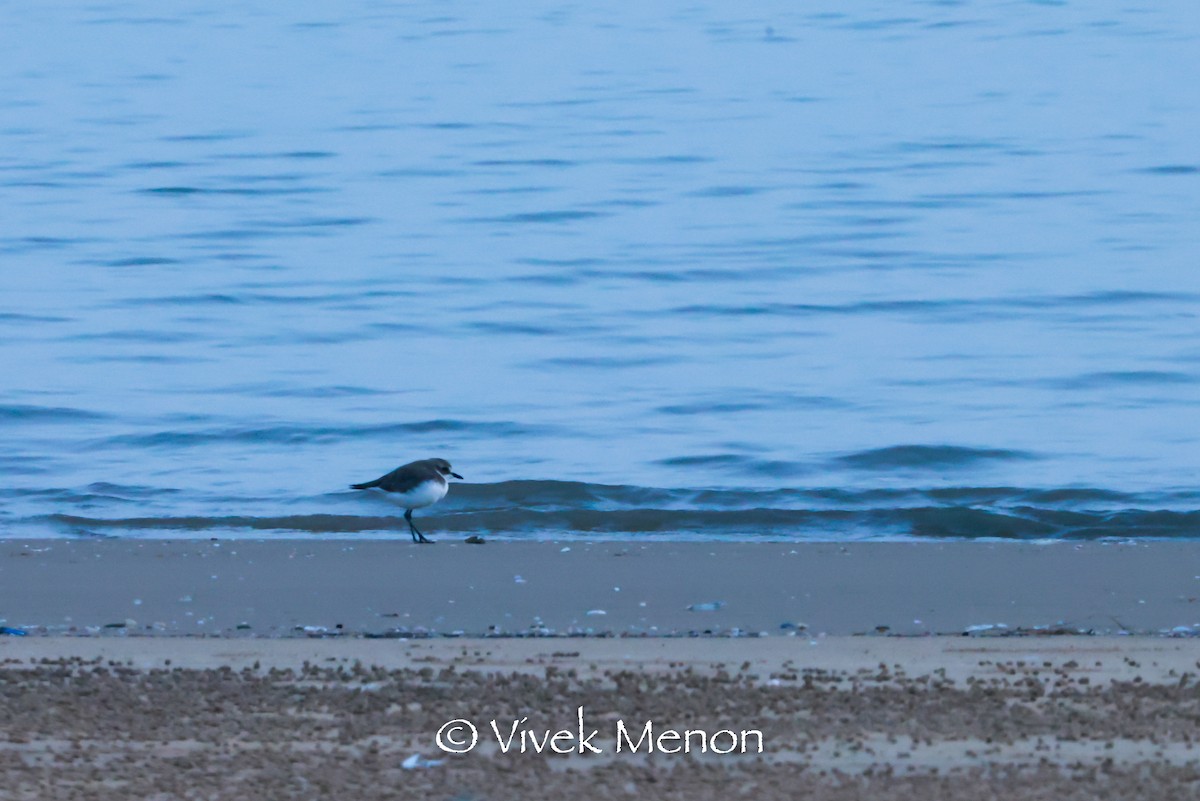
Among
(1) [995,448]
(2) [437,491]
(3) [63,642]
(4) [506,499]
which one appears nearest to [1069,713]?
(3) [63,642]

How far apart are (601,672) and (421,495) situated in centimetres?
330

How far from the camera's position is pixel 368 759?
4.94m

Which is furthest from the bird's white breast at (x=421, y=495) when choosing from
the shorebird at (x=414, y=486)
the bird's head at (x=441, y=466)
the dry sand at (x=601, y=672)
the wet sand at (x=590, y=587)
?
the dry sand at (x=601, y=672)

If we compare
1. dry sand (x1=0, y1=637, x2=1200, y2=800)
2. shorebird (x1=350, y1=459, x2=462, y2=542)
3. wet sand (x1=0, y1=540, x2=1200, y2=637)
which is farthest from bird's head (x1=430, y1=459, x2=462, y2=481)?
dry sand (x1=0, y1=637, x2=1200, y2=800)

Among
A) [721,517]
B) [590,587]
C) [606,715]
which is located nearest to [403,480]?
[590,587]

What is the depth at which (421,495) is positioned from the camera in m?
9.04

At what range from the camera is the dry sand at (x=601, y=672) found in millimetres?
4812

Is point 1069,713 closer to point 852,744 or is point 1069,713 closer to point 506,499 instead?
point 852,744

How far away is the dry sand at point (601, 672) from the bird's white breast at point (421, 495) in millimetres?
444

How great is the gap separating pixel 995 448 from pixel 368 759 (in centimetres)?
787

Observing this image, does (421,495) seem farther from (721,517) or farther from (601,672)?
(601,672)

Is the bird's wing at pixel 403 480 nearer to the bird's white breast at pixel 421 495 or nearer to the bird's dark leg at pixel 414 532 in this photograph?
the bird's white breast at pixel 421 495

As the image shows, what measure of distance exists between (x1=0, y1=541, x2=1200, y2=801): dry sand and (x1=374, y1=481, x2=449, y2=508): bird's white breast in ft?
1.46

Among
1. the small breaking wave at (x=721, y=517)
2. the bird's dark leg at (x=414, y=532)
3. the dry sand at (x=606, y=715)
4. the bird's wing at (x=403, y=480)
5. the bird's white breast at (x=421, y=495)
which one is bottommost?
the small breaking wave at (x=721, y=517)
